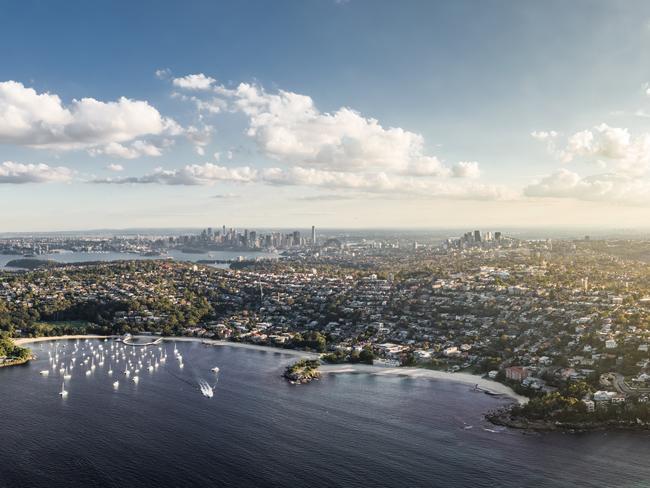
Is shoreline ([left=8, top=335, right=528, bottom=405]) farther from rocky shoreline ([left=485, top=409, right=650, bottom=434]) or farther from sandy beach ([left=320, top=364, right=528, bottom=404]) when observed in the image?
rocky shoreline ([left=485, top=409, right=650, bottom=434])

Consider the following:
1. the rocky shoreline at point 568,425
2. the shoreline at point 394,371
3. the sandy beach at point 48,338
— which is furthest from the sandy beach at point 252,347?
the rocky shoreline at point 568,425

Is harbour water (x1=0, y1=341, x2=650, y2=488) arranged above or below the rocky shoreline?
below

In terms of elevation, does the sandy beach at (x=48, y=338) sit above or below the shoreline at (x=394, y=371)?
below

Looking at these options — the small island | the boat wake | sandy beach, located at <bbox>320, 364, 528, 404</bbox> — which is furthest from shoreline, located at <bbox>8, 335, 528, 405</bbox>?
the boat wake

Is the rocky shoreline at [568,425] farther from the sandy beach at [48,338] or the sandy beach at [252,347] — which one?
the sandy beach at [48,338]

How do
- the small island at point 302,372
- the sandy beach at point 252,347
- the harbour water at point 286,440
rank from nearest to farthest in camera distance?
the harbour water at point 286,440 → the small island at point 302,372 → the sandy beach at point 252,347

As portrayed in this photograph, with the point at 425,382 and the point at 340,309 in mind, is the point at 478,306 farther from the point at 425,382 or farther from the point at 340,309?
the point at 425,382

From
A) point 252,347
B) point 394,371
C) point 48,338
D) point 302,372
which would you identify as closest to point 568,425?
point 394,371
